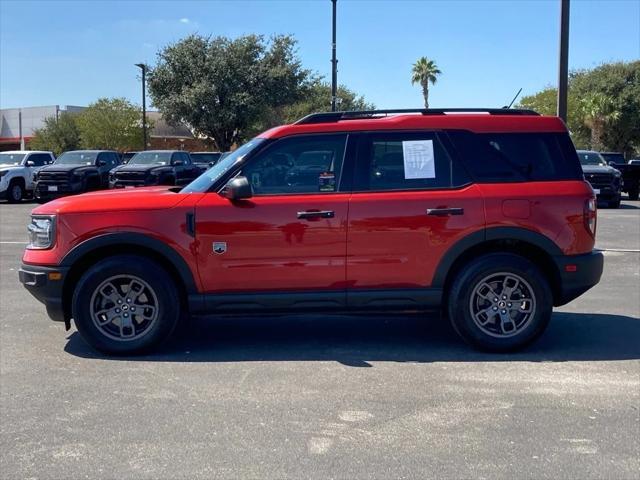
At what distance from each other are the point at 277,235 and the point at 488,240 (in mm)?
1796

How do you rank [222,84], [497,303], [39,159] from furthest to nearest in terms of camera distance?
1. [222,84]
2. [39,159]
3. [497,303]

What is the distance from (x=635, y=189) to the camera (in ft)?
86.7

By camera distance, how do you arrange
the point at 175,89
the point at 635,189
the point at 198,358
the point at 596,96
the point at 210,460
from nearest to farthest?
the point at 210,460 < the point at 198,358 < the point at 635,189 < the point at 175,89 < the point at 596,96

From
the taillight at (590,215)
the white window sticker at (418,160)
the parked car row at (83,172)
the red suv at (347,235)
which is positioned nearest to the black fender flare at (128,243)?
the red suv at (347,235)

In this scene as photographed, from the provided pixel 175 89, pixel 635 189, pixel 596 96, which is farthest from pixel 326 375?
pixel 596 96

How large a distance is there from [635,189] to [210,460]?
85.1 feet

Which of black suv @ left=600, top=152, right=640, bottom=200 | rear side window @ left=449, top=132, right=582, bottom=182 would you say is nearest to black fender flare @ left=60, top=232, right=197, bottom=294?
rear side window @ left=449, top=132, right=582, bottom=182

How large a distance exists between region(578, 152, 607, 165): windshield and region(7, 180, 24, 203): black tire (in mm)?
19122

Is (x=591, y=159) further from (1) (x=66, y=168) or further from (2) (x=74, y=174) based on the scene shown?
(1) (x=66, y=168)

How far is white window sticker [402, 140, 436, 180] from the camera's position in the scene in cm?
599

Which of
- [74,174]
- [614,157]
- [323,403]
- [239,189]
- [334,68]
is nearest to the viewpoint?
[323,403]

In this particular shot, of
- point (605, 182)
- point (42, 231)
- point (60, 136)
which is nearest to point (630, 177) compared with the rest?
point (605, 182)

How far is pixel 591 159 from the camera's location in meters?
22.8

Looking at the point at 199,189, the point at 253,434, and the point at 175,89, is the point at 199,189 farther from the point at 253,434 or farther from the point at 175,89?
the point at 175,89
